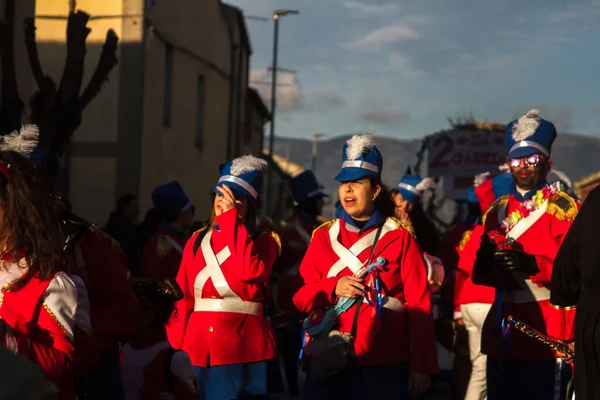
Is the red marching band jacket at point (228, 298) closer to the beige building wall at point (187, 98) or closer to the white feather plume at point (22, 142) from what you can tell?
the white feather plume at point (22, 142)

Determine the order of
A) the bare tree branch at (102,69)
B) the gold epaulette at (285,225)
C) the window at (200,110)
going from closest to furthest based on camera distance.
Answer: the gold epaulette at (285,225), the bare tree branch at (102,69), the window at (200,110)

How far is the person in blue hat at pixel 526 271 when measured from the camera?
703cm

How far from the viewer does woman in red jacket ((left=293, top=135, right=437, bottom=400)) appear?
6.23 m

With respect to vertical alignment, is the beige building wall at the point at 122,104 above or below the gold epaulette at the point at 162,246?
above

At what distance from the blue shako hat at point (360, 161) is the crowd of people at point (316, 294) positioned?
0.01m

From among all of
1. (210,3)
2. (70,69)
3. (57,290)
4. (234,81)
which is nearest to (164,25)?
(210,3)

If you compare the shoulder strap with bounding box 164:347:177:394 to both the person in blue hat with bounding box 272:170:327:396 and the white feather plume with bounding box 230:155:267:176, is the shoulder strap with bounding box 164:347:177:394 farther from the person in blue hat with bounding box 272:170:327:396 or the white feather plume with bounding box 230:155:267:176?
the person in blue hat with bounding box 272:170:327:396

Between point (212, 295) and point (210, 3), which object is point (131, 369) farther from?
point (210, 3)

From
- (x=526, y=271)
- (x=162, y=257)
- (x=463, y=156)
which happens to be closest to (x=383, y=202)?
(x=526, y=271)

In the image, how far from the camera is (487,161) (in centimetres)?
2383

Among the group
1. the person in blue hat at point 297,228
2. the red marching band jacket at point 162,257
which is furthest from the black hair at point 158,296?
the person in blue hat at point 297,228

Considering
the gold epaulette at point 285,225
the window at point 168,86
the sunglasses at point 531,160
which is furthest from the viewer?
the window at point 168,86

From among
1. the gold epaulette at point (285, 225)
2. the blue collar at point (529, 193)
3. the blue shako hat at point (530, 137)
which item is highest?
the blue shako hat at point (530, 137)

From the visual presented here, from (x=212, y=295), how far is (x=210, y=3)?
2654cm
